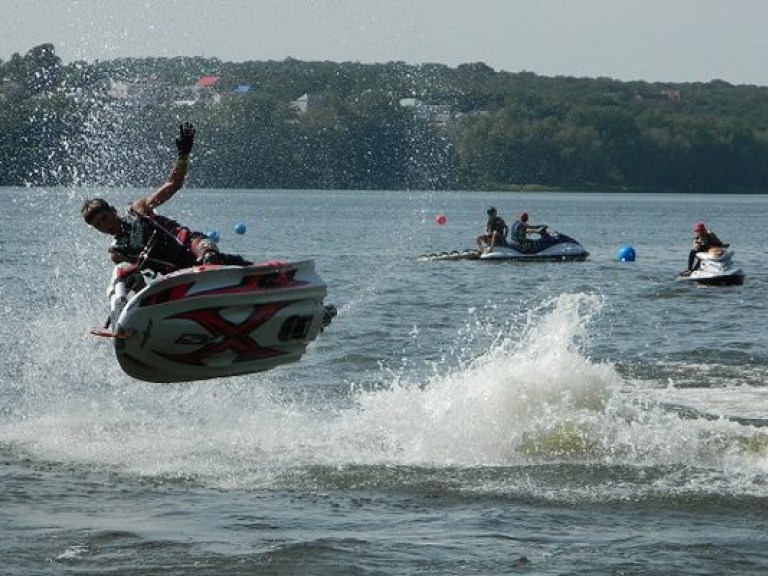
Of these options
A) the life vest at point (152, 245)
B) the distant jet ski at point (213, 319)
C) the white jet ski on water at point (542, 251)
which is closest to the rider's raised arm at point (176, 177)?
the life vest at point (152, 245)

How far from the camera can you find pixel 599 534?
37.3 feet

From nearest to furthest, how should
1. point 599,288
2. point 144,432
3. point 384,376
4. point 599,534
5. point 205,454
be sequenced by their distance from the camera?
1. point 599,534
2. point 205,454
3. point 144,432
4. point 384,376
5. point 599,288

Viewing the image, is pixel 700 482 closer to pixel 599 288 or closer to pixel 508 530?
pixel 508 530

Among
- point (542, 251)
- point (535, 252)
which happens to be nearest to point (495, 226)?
point (535, 252)

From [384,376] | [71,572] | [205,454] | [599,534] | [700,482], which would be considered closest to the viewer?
[71,572]

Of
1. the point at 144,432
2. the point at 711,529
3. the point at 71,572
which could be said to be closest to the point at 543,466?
the point at 711,529

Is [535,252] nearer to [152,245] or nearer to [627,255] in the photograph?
[627,255]

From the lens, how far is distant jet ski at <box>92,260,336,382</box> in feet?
43.7

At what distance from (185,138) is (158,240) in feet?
3.00

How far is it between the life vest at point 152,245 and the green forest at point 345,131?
4015 cm

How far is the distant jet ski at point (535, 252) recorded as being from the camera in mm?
41125

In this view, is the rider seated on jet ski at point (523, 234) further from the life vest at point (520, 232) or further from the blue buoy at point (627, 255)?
the blue buoy at point (627, 255)

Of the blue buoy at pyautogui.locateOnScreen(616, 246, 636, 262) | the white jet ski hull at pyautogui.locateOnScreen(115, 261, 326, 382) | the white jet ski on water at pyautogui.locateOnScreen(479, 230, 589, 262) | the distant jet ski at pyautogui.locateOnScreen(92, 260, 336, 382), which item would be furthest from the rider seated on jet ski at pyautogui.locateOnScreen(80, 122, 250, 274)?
the blue buoy at pyautogui.locateOnScreen(616, 246, 636, 262)

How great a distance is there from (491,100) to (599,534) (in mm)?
110539
